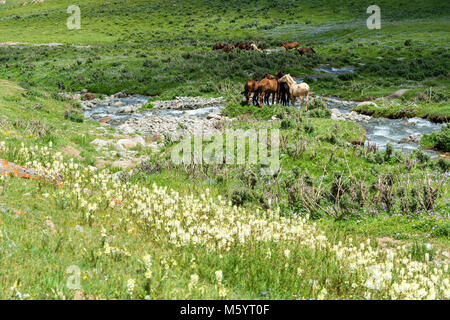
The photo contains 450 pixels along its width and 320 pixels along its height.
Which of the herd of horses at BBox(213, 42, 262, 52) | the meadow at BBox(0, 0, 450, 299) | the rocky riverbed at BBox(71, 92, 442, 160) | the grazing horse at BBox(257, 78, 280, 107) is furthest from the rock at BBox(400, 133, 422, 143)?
the herd of horses at BBox(213, 42, 262, 52)

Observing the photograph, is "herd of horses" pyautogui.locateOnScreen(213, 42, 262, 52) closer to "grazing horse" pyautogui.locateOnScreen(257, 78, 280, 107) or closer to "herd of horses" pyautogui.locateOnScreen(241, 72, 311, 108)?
"herd of horses" pyautogui.locateOnScreen(241, 72, 311, 108)

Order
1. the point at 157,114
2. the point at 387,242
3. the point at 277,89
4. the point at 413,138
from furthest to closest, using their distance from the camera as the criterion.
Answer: the point at 157,114
the point at 277,89
the point at 413,138
the point at 387,242

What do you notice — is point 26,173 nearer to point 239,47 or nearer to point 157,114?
point 157,114

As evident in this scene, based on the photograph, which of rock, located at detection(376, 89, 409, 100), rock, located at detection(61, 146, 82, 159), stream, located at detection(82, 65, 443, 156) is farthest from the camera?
rock, located at detection(376, 89, 409, 100)

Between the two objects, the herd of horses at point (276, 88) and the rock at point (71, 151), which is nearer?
the rock at point (71, 151)

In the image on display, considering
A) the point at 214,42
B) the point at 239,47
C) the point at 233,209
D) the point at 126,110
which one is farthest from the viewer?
the point at 214,42

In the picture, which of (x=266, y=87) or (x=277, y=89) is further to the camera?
(x=277, y=89)

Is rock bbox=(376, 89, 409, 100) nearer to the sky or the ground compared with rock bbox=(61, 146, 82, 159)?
nearer to the sky

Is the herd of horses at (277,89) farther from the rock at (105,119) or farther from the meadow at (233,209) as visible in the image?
the rock at (105,119)

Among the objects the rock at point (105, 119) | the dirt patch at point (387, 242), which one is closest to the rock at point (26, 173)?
the dirt patch at point (387, 242)

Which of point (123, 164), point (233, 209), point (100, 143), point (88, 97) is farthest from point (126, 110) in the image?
point (233, 209)

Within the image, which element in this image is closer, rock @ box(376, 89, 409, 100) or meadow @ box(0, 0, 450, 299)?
meadow @ box(0, 0, 450, 299)

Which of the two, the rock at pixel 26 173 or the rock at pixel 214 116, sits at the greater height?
the rock at pixel 26 173
